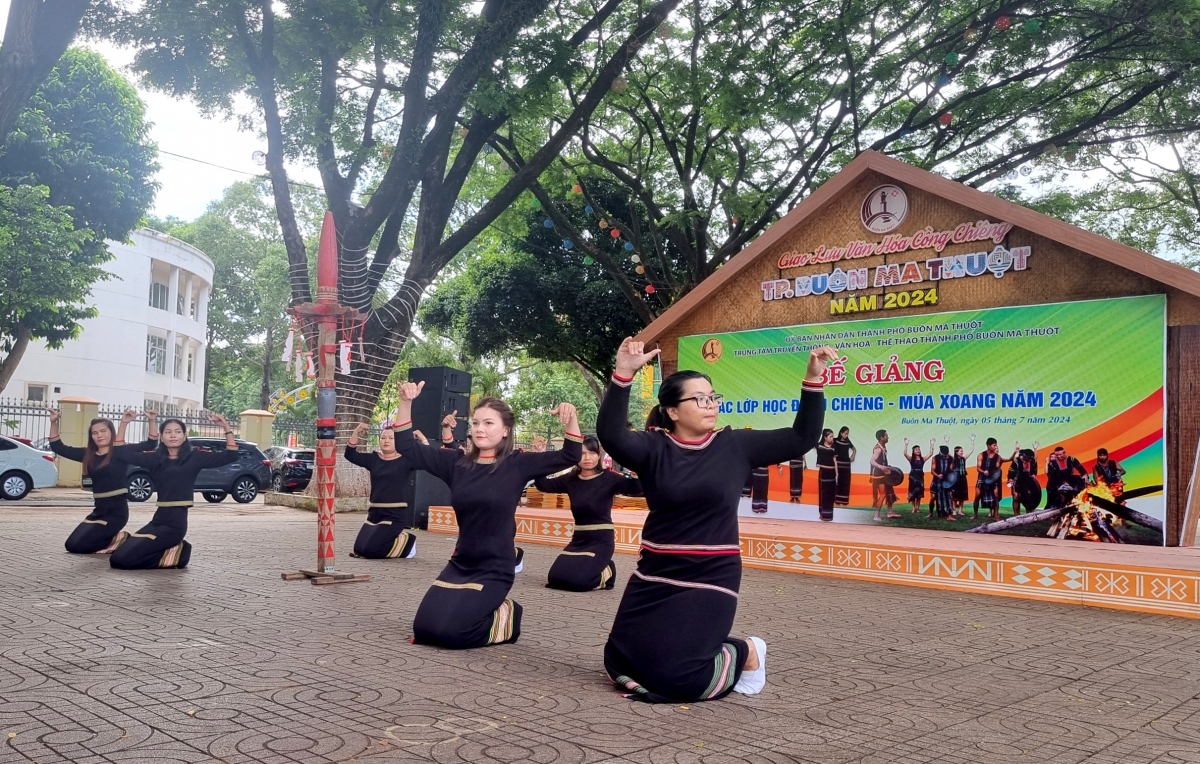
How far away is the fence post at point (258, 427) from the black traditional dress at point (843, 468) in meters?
18.8

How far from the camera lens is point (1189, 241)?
23156 mm

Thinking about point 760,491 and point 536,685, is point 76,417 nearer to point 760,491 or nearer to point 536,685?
point 760,491

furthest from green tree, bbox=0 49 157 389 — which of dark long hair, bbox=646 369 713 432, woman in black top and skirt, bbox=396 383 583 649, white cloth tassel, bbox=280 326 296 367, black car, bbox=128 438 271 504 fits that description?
dark long hair, bbox=646 369 713 432

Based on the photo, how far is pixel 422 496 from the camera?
15617 millimetres

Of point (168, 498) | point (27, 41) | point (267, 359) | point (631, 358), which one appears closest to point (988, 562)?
point (631, 358)

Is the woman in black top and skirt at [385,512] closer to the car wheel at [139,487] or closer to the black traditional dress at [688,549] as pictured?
the black traditional dress at [688,549]

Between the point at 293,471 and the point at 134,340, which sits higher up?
the point at 134,340

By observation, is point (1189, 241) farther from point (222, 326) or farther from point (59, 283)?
point (222, 326)

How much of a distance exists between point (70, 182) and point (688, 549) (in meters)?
24.6

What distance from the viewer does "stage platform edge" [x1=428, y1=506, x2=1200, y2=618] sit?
27.8 feet

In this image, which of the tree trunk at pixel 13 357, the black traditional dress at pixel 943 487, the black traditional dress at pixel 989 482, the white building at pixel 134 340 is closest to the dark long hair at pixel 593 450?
the black traditional dress at pixel 943 487

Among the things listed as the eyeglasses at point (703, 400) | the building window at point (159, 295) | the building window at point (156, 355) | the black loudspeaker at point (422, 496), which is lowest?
the black loudspeaker at point (422, 496)

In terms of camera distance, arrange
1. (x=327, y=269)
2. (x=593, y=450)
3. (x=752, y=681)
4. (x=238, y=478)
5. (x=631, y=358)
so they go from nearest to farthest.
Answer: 1. (x=631, y=358)
2. (x=752, y=681)
3. (x=327, y=269)
4. (x=593, y=450)
5. (x=238, y=478)

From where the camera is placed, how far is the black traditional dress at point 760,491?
14023 millimetres
